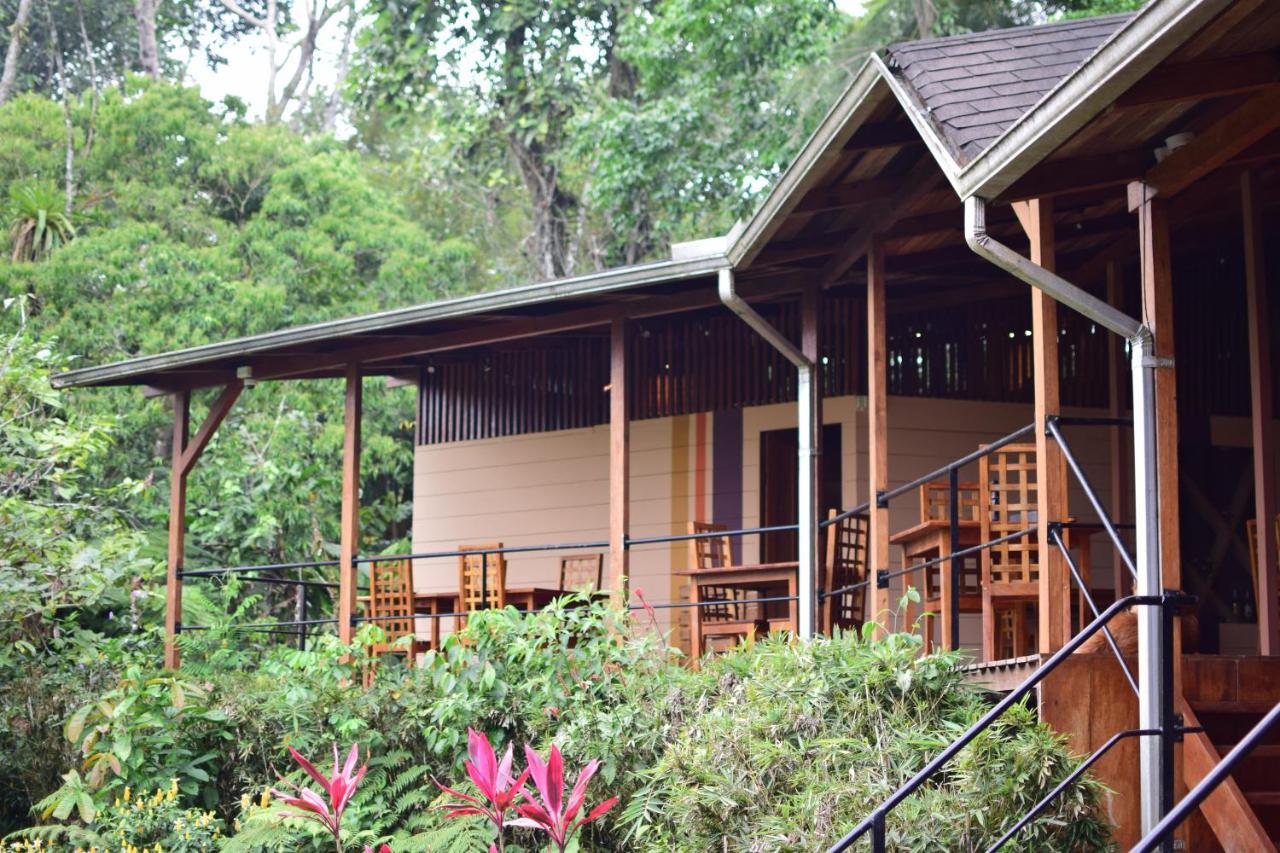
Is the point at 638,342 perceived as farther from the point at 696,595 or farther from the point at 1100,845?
the point at 1100,845

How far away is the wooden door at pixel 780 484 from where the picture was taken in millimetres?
11648

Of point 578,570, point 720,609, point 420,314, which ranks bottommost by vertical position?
point 720,609

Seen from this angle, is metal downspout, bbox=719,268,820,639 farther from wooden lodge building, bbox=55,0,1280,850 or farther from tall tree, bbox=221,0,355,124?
tall tree, bbox=221,0,355,124

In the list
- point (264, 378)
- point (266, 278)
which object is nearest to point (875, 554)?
point (264, 378)

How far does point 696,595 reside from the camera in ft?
32.5

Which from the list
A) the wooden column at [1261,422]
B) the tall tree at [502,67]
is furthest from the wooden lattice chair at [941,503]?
the tall tree at [502,67]

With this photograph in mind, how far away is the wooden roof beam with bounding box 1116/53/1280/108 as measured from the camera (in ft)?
17.5

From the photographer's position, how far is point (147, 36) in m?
28.1

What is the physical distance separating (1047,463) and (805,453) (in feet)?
9.66

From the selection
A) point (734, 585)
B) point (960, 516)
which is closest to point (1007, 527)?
point (960, 516)

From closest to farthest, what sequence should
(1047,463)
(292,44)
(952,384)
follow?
(1047,463) → (952,384) → (292,44)

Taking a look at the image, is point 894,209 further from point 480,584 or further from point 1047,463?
point 480,584

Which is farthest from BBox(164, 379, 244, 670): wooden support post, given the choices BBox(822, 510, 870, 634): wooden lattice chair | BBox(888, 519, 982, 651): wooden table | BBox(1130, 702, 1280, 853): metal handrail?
BBox(1130, 702, 1280, 853): metal handrail

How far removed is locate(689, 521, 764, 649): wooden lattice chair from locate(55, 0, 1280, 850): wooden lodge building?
0.03m
